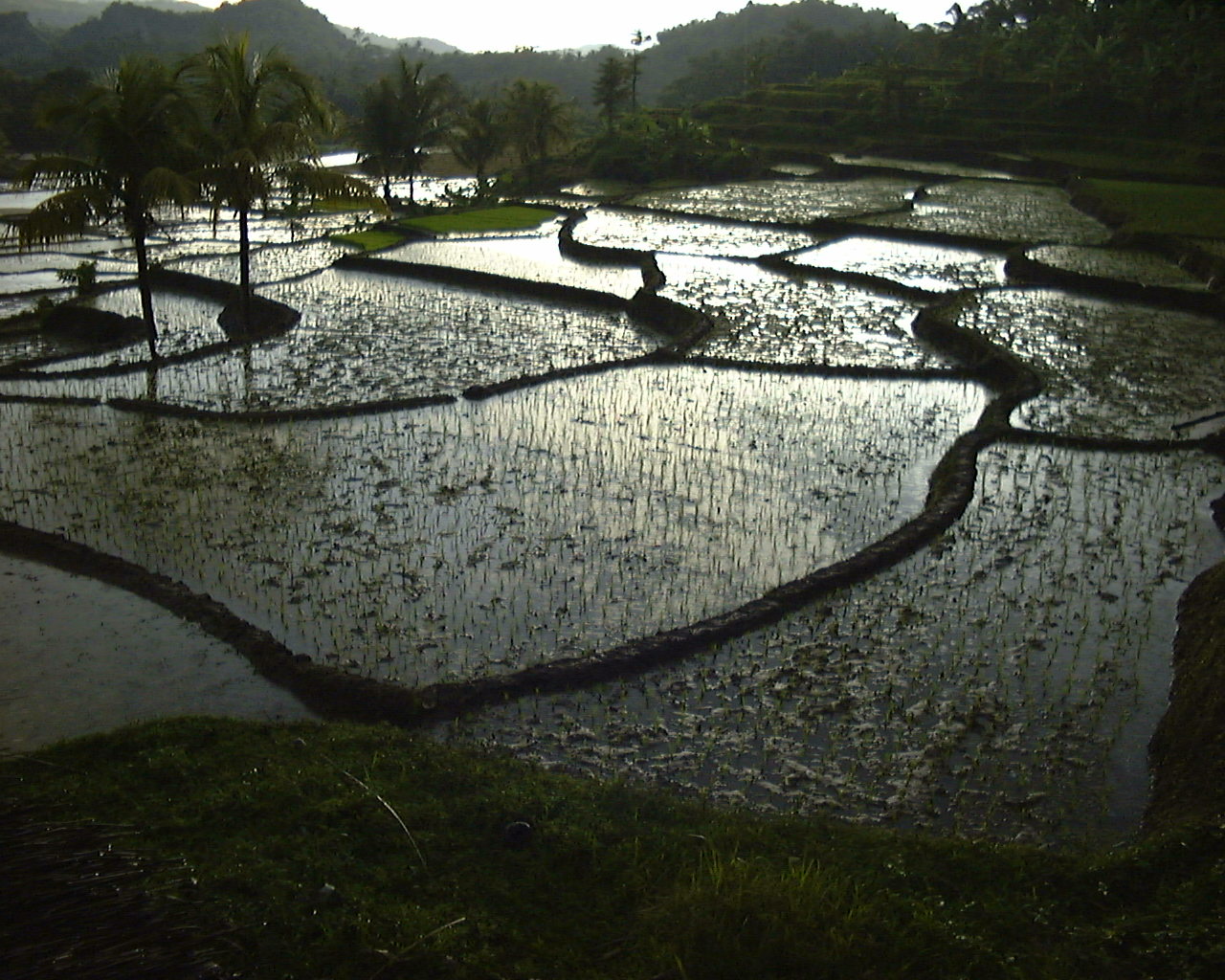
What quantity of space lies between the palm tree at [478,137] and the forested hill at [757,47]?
65.0ft

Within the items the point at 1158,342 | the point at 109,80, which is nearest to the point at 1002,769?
the point at 1158,342

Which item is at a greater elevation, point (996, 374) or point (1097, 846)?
point (996, 374)

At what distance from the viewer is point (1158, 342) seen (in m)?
12.2

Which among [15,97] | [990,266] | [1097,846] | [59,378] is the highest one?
[15,97]

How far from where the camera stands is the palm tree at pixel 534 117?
28.5 m

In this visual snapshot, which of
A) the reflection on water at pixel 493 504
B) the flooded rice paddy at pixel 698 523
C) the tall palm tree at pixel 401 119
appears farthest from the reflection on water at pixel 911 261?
the tall palm tree at pixel 401 119

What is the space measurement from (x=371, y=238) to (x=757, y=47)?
142ft

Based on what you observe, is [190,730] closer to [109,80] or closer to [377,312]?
[109,80]

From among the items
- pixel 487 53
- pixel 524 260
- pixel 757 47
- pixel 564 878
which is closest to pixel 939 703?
pixel 564 878

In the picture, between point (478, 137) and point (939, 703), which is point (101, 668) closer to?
point (939, 703)

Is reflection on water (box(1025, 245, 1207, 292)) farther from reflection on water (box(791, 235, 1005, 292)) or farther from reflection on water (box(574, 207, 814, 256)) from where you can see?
reflection on water (box(574, 207, 814, 256))

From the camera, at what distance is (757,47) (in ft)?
185

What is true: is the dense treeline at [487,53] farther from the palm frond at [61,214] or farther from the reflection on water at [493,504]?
the reflection on water at [493,504]

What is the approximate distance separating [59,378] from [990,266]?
45.6 ft
